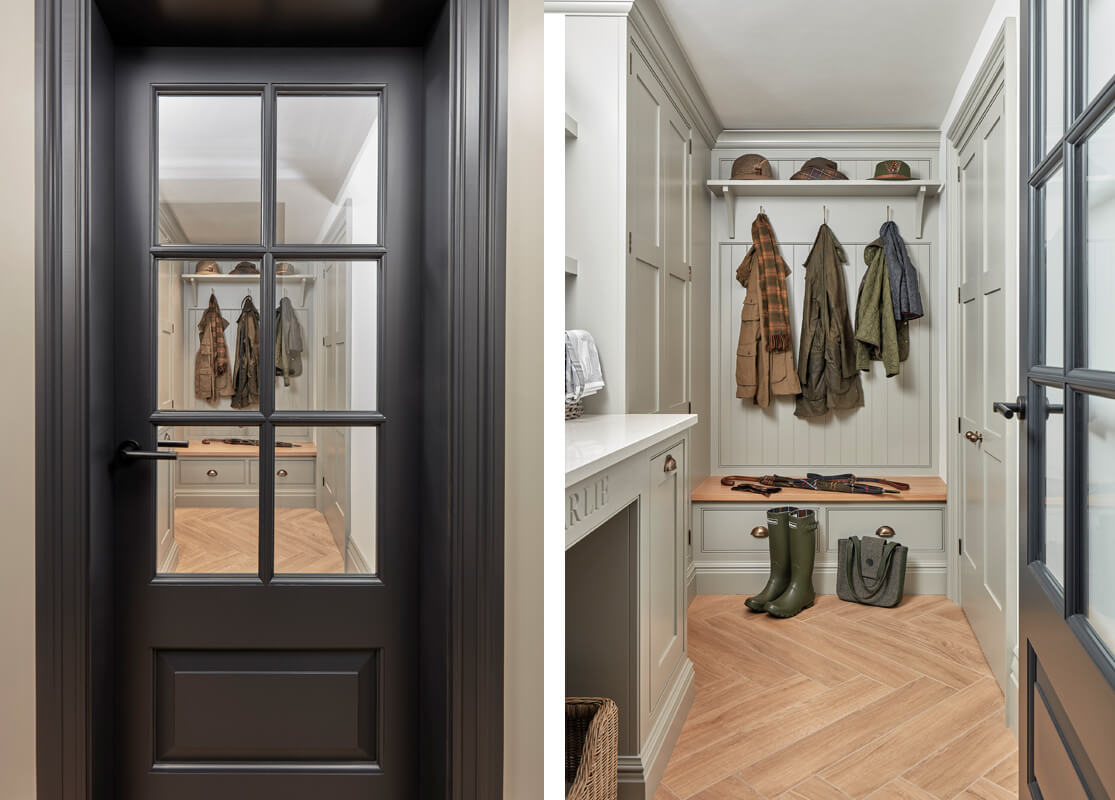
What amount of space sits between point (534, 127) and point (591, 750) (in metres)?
1.28

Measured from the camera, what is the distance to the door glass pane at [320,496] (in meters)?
1.54

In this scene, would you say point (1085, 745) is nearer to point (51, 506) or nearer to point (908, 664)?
point (51, 506)

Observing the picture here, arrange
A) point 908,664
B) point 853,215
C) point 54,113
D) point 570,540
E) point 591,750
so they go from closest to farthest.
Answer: point 54,113 < point 570,540 < point 591,750 < point 908,664 < point 853,215

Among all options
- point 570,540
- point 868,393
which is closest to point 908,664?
point 868,393

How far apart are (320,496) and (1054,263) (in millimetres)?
1415

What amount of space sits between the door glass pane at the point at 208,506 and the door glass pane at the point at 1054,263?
1.48 meters

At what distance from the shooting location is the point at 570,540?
1.48 meters

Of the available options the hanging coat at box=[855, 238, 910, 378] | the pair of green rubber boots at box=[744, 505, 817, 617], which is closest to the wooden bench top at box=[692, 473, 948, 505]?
the pair of green rubber boots at box=[744, 505, 817, 617]

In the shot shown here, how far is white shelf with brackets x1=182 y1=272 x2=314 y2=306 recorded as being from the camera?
1521 millimetres

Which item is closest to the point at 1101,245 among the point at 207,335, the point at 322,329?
the point at 322,329

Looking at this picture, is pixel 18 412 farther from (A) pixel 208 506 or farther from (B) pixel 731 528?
(B) pixel 731 528

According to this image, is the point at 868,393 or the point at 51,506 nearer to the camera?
the point at 51,506

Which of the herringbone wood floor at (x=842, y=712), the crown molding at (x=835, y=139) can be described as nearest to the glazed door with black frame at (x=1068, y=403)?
the herringbone wood floor at (x=842, y=712)

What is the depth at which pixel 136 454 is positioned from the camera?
150 centimetres
